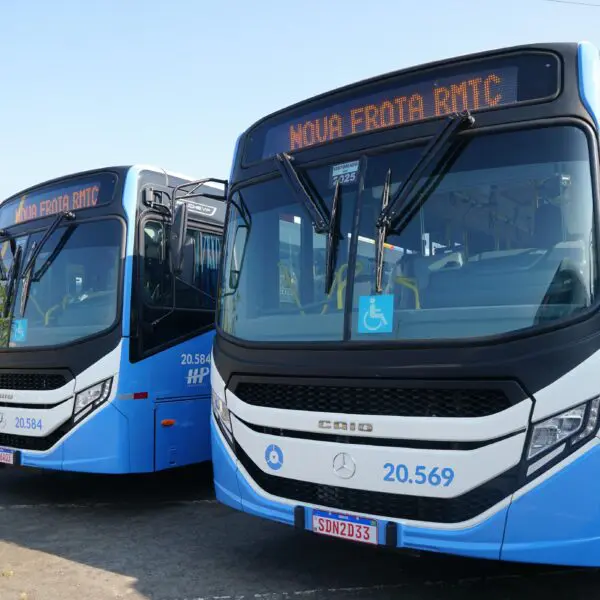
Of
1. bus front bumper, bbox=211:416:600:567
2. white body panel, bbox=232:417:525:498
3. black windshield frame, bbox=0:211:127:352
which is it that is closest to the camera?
bus front bumper, bbox=211:416:600:567

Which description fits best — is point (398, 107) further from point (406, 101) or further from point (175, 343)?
point (175, 343)

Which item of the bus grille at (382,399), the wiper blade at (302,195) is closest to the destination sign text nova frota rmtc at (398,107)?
the wiper blade at (302,195)

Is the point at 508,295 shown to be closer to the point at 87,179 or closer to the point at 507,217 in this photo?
the point at 507,217

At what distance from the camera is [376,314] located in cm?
405

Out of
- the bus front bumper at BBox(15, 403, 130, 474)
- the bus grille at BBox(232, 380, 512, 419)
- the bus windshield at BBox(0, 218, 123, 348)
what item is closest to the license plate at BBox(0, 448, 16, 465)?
the bus front bumper at BBox(15, 403, 130, 474)

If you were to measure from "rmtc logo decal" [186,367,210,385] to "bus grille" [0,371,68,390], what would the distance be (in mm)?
1147

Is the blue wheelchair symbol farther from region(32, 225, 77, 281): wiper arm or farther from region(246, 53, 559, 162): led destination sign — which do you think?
region(32, 225, 77, 281): wiper arm

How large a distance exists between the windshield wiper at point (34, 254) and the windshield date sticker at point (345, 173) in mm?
3141

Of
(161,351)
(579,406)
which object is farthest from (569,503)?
(161,351)

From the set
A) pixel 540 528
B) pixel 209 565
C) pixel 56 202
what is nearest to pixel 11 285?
pixel 56 202

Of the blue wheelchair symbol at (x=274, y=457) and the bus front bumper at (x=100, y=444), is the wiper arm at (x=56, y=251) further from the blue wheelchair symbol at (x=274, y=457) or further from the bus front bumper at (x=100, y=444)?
the blue wheelchair symbol at (x=274, y=457)

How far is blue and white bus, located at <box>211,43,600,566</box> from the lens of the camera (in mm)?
3498

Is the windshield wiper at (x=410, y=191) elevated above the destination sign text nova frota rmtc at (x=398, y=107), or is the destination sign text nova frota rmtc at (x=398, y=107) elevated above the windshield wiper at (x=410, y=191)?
the destination sign text nova frota rmtc at (x=398, y=107)

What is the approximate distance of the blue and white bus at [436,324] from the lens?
11.5ft
